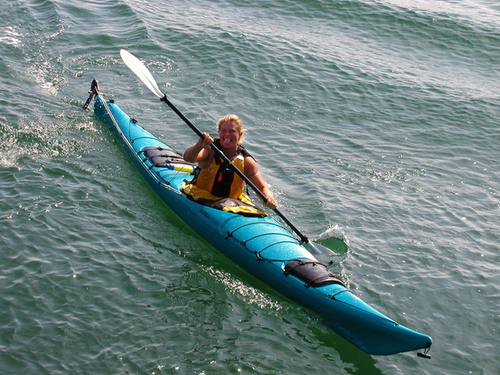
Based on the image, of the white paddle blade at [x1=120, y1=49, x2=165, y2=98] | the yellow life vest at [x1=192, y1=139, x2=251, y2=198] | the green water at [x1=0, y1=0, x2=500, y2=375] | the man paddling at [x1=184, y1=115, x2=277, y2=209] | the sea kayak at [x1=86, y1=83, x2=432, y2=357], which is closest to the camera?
the sea kayak at [x1=86, y1=83, x2=432, y2=357]

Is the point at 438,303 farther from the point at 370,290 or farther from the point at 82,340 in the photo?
the point at 82,340

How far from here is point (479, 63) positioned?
15617 millimetres

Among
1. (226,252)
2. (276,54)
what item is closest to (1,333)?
(226,252)

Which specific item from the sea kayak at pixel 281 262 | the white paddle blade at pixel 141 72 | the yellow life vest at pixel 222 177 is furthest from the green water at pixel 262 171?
the white paddle blade at pixel 141 72

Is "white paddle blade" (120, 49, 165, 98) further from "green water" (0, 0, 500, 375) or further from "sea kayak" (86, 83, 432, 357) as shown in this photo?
"green water" (0, 0, 500, 375)

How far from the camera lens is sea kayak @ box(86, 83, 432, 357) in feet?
18.6

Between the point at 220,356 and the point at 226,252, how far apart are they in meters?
1.72

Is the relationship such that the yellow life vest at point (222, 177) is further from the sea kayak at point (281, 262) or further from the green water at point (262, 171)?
the green water at point (262, 171)

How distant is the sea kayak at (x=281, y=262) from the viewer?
5.66 m

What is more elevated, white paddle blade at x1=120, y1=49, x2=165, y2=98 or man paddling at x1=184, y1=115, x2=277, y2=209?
white paddle blade at x1=120, y1=49, x2=165, y2=98

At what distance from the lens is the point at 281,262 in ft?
21.4

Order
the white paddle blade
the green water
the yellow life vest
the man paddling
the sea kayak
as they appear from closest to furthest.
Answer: the sea kayak < the green water < the man paddling < the yellow life vest < the white paddle blade

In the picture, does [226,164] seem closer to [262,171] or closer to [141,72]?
[141,72]

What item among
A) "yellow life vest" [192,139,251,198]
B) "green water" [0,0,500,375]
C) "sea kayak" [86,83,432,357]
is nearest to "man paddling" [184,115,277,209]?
"yellow life vest" [192,139,251,198]
